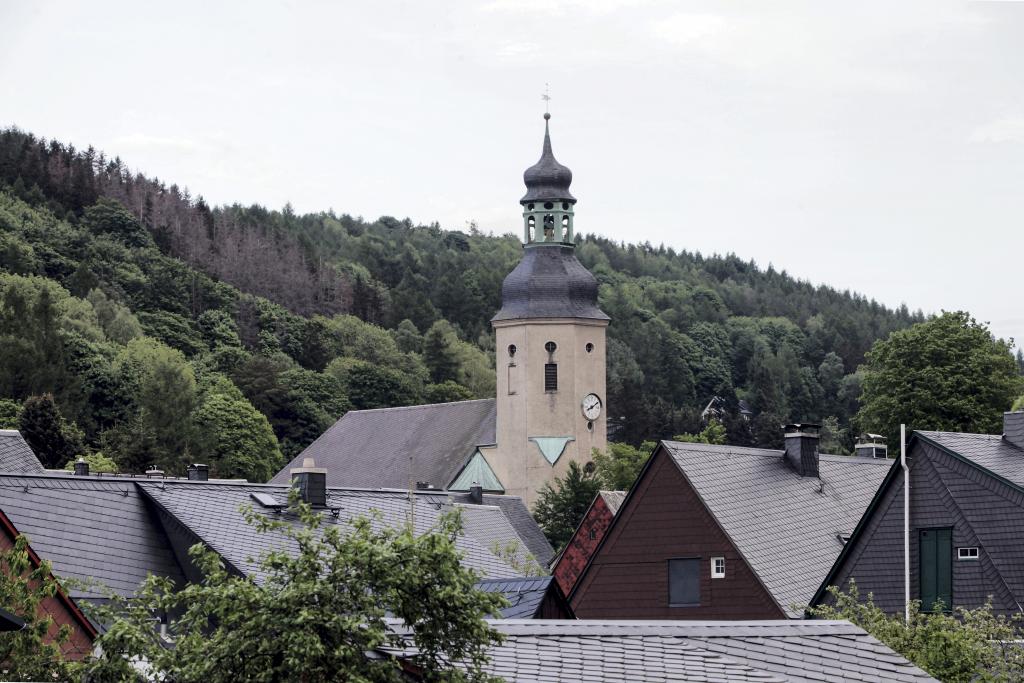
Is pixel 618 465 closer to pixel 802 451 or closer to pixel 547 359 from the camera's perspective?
pixel 547 359

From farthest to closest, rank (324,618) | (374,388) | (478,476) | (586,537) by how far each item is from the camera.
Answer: (374,388)
(478,476)
(586,537)
(324,618)

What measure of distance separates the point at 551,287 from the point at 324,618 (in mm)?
80147

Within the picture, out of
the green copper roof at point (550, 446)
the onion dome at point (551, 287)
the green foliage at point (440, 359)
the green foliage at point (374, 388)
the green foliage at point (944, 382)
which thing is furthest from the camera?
the green foliage at point (440, 359)

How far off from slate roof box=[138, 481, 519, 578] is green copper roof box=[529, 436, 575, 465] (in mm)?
52679

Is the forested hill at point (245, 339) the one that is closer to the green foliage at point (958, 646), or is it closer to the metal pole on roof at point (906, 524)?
the metal pole on roof at point (906, 524)

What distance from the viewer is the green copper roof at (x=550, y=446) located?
94375 mm

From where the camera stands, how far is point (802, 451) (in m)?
41.6

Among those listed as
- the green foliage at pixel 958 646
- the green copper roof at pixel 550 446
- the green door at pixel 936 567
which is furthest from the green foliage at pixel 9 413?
the green foliage at pixel 958 646

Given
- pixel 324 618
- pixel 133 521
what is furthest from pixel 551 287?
pixel 324 618

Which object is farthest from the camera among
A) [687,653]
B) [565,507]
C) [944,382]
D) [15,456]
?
[565,507]

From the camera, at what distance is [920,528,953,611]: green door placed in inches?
1341

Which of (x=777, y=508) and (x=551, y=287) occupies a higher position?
(x=551, y=287)

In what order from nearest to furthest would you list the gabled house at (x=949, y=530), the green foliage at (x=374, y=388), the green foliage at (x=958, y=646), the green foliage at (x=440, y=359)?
the green foliage at (x=958, y=646) < the gabled house at (x=949, y=530) < the green foliage at (x=374, y=388) < the green foliage at (x=440, y=359)

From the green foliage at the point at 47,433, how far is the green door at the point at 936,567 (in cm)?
6236
